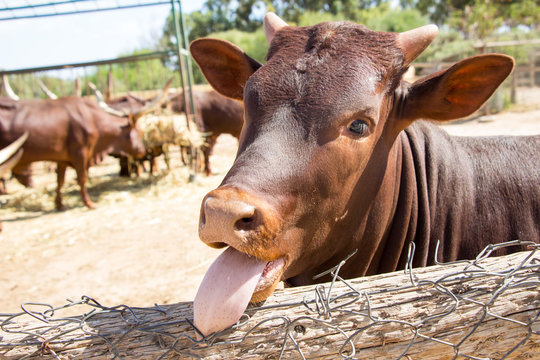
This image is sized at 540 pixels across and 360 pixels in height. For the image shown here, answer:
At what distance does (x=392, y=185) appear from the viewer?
2.21 m

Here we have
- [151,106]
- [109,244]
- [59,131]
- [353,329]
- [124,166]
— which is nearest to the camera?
[353,329]

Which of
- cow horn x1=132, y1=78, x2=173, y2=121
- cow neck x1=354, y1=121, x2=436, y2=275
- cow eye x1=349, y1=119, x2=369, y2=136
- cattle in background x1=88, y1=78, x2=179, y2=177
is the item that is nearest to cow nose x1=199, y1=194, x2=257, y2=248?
cow eye x1=349, y1=119, x2=369, y2=136

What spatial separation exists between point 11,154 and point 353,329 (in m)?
7.54

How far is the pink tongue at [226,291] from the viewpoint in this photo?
1.29m

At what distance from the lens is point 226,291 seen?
142 centimetres

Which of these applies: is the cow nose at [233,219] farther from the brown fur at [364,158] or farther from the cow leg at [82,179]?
the cow leg at [82,179]

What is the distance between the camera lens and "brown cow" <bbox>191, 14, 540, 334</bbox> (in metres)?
1.51

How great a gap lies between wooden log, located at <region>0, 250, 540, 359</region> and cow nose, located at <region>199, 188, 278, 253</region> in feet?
0.79

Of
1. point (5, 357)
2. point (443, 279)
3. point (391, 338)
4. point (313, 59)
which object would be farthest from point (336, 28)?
point (5, 357)

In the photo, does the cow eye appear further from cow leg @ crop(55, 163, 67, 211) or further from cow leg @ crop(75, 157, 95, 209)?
cow leg @ crop(55, 163, 67, 211)

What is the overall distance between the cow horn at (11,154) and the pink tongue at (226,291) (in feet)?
22.3

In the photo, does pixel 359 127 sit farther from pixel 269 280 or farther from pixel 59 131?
pixel 59 131

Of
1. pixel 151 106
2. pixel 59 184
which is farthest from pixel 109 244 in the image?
pixel 151 106

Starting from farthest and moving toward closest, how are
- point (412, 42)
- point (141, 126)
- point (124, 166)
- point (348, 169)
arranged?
point (124, 166)
point (141, 126)
point (412, 42)
point (348, 169)
